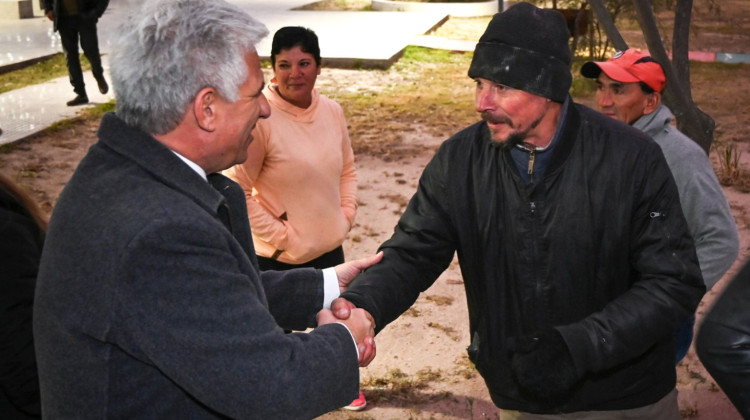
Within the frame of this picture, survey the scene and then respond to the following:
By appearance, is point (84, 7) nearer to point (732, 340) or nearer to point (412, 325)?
point (412, 325)

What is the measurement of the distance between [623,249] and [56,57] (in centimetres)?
1439

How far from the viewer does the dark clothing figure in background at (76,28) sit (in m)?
11.6

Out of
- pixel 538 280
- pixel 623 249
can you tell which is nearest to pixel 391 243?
pixel 538 280

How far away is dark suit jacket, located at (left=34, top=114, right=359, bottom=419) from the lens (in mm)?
2008

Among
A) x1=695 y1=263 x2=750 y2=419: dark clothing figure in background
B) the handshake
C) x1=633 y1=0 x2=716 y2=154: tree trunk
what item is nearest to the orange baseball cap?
the handshake

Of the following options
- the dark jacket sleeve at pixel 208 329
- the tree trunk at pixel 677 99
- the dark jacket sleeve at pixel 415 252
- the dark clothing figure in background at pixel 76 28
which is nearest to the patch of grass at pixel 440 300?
the tree trunk at pixel 677 99

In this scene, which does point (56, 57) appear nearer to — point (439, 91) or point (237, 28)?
point (439, 91)

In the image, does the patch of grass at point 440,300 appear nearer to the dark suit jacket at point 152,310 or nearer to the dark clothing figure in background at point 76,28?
the dark suit jacket at point 152,310

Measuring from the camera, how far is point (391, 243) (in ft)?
10.9

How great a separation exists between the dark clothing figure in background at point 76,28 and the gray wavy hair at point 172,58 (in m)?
9.99

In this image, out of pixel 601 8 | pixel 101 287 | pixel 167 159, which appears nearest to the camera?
pixel 101 287

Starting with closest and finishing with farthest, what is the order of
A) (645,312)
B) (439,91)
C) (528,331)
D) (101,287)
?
1. (101,287)
2. (645,312)
3. (528,331)
4. (439,91)

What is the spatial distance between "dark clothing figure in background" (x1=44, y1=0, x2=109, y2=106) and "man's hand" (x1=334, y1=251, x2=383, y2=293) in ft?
30.3

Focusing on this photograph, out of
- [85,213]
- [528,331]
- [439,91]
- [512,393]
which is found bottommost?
[439,91]
